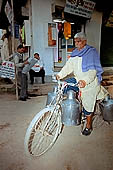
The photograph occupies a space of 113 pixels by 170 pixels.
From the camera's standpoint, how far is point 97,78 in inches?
105

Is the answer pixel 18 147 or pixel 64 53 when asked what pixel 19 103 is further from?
pixel 64 53

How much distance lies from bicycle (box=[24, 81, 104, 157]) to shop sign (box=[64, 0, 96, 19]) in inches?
173

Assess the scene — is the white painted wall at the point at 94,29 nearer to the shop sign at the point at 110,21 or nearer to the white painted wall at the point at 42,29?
the shop sign at the point at 110,21

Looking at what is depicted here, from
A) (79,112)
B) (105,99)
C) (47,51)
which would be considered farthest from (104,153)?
(47,51)

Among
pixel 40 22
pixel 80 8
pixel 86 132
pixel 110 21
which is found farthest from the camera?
pixel 110 21

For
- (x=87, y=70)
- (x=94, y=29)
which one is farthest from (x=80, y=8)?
(x=87, y=70)

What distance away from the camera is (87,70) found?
250 centimetres

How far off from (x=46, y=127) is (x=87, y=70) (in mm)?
876

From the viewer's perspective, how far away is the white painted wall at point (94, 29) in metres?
8.04

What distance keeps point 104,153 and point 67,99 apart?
2.57ft

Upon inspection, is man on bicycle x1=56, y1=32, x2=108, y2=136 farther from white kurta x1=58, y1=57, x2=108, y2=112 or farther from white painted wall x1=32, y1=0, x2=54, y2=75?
white painted wall x1=32, y1=0, x2=54, y2=75

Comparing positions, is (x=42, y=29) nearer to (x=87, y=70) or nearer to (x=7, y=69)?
(x=7, y=69)

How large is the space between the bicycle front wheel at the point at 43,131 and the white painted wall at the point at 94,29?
6.21m

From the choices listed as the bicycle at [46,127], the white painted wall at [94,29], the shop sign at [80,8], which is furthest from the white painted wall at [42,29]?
the bicycle at [46,127]
